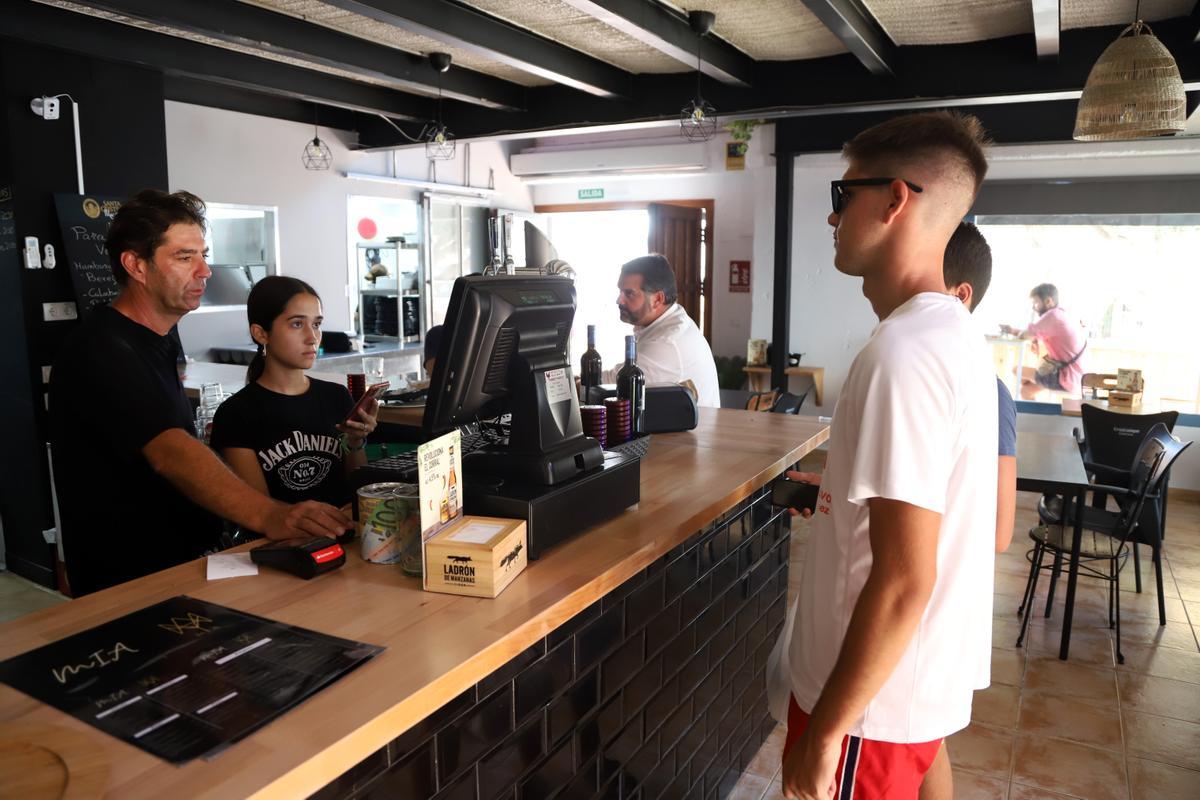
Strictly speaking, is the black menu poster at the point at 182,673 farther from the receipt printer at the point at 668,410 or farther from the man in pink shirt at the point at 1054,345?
the man in pink shirt at the point at 1054,345

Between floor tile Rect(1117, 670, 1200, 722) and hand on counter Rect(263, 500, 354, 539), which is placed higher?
hand on counter Rect(263, 500, 354, 539)

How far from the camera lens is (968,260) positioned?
220 cm

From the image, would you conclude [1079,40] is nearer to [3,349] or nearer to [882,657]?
[882,657]

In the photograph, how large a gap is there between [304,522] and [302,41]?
4.01m


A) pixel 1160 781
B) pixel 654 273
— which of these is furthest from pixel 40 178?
pixel 1160 781

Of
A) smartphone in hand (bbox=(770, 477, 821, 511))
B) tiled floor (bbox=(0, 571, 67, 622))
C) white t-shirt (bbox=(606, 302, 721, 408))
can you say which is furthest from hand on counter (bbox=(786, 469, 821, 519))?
tiled floor (bbox=(0, 571, 67, 622))

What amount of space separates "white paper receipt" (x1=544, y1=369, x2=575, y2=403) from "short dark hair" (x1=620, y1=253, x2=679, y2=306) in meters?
1.77

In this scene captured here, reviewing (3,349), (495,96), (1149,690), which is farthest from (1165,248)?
(3,349)

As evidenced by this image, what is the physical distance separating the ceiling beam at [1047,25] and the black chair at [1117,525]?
1.94m

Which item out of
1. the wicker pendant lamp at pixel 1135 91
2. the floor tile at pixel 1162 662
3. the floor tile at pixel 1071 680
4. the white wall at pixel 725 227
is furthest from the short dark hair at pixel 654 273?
the white wall at pixel 725 227

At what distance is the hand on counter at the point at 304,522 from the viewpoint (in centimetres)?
158

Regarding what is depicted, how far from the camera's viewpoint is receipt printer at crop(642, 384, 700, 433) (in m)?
2.65

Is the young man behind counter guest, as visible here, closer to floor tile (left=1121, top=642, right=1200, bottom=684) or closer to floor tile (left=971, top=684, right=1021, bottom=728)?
floor tile (left=971, top=684, right=1021, bottom=728)

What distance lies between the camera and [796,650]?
152cm
